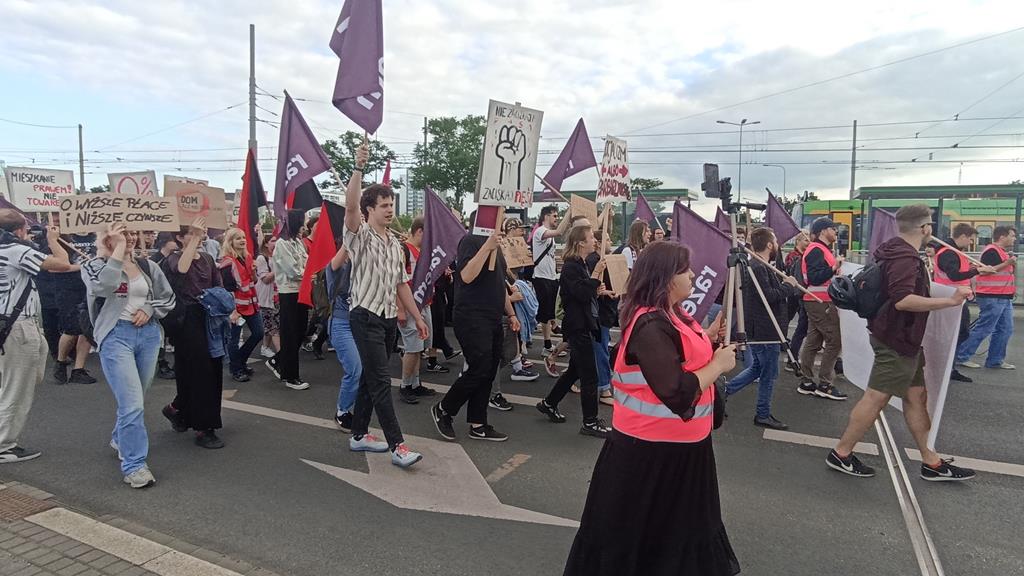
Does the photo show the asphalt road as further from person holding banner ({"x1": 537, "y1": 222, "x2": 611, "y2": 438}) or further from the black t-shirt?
the black t-shirt

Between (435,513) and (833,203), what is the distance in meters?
26.6

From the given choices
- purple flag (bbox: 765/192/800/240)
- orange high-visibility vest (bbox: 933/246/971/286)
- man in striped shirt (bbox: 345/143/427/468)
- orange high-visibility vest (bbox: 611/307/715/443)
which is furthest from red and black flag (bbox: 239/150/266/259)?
orange high-visibility vest (bbox: 933/246/971/286)

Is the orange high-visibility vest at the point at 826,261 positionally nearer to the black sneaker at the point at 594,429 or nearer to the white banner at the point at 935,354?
the white banner at the point at 935,354

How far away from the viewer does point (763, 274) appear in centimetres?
584

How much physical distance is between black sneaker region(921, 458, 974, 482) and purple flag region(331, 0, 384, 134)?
16.0 ft

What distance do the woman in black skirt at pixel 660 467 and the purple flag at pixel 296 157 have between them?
5.42 metres

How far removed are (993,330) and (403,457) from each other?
7.52 meters

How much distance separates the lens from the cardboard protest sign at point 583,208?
7.00 metres

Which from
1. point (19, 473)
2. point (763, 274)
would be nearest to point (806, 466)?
point (763, 274)

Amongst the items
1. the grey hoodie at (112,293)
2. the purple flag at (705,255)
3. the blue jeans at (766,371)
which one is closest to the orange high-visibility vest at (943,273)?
the blue jeans at (766,371)

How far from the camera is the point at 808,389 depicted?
→ 6.71m

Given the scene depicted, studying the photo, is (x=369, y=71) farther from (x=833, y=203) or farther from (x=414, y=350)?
(x=833, y=203)

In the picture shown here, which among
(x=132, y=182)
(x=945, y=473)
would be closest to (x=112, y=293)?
(x=945, y=473)

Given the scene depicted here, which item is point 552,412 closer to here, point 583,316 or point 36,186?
point 583,316
